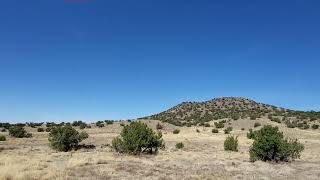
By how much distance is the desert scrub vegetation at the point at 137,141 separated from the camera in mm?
34125

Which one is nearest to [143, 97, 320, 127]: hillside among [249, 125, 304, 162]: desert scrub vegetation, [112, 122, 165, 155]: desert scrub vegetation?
[112, 122, 165, 155]: desert scrub vegetation

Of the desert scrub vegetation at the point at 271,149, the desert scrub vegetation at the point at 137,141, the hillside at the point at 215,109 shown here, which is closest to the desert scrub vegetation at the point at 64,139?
the desert scrub vegetation at the point at 137,141

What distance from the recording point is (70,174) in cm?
2078

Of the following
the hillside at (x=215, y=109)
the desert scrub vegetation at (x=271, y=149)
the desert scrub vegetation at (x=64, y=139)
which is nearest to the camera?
the desert scrub vegetation at (x=271, y=149)

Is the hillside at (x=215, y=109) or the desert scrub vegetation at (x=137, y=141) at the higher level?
the hillside at (x=215, y=109)

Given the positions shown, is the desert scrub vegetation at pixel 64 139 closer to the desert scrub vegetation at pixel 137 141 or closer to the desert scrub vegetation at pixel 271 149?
the desert scrub vegetation at pixel 137 141

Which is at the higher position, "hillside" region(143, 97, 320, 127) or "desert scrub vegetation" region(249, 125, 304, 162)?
"hillside" region(143, 97, 320, 127)

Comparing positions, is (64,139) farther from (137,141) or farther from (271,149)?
(271,149)

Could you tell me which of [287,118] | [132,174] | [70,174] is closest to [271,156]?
[132,174]

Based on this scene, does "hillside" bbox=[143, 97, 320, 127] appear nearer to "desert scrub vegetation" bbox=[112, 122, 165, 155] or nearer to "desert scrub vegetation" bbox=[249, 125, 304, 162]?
"desert scrub vegetation" bbox=[112, 122, 165, 155]

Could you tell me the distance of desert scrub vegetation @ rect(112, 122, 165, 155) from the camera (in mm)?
34125

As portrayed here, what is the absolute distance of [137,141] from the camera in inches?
1337

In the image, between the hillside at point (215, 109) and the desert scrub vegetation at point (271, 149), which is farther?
the hillside at point (215, 109)

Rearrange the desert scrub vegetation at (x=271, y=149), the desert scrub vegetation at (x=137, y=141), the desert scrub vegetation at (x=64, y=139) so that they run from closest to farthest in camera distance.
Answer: the desert scrub vegetation at (x=271, y=149), the desert scrub vegetation at (x=137, y=141), the desert scrub vegetation at (x=64, y=139)
